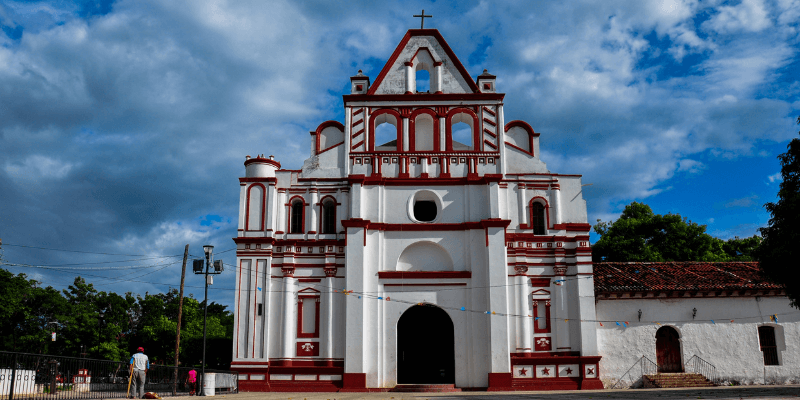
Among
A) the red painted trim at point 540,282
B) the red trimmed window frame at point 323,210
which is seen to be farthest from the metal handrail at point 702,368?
the red trimmed window frame at point 323,210

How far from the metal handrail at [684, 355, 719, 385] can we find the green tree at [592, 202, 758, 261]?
12.8 meters

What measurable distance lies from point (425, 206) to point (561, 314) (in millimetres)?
7137

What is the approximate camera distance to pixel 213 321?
52.2 metres

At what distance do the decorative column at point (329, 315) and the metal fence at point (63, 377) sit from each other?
6.25 m

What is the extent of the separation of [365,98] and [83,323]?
104 ft

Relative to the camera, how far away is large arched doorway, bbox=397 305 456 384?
24297mm

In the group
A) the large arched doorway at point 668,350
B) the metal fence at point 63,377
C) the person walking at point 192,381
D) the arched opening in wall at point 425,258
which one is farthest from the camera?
the large arched doorway at point 668,350

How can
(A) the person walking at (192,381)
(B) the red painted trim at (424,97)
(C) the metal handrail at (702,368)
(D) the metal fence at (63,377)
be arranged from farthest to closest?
(B) the red painted trim at (424,97), (C) the metal handrail at (702,368), (A) the person walking at (192,381), (D) the metal fence at (63,377)

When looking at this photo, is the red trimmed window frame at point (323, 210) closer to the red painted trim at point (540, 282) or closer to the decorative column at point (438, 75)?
the decorative column at point (438, 75)

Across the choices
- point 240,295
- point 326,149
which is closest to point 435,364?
point 240,295

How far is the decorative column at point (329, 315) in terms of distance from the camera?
2358cm

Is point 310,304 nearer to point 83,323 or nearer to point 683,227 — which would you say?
point 683,227

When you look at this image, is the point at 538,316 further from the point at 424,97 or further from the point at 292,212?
the point at 292,212

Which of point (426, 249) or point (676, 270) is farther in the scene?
point (676, 270)
